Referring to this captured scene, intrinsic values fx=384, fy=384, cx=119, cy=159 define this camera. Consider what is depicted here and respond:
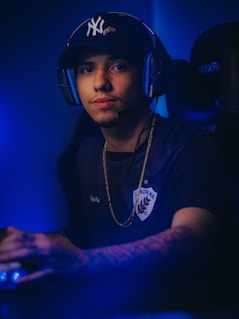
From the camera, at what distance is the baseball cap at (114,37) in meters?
1.29

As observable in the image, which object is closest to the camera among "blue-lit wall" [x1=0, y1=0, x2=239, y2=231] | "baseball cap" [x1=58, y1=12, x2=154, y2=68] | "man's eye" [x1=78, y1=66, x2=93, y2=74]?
"baseball cap" [x1=58, y1=12, x2=154, y2=68]

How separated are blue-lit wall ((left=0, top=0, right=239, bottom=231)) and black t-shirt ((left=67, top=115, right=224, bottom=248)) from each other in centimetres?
25

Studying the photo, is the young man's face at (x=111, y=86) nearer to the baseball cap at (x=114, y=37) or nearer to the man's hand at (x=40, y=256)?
the baseball cap at (x=114, y=37)

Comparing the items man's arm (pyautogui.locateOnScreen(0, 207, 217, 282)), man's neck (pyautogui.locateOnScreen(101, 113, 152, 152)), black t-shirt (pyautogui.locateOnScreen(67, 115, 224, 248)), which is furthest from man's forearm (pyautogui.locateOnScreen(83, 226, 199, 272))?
man's neck (pyautogui.locateOnScreen(101, 113, 152, 152))

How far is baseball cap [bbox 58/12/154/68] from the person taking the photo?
129 centimetres

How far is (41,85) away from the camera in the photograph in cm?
174

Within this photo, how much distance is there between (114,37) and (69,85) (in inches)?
10.2

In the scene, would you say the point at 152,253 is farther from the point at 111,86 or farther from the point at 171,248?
the point at 111,86

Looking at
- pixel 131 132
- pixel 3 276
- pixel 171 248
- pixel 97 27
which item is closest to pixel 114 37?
pixel 97 27

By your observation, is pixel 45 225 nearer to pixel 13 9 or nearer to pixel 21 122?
pixel 21 122

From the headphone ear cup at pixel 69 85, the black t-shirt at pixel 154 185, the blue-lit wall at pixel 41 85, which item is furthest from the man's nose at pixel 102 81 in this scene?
the blue-lit wall at pixel 41 85

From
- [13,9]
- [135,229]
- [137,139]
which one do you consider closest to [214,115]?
[137,139]

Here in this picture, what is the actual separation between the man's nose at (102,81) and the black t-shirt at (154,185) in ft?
0.82

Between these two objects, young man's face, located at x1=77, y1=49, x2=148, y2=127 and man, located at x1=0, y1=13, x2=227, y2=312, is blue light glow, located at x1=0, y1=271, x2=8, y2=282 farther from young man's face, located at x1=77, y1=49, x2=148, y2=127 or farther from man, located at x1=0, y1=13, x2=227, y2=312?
young man's face, located at x1=77, y1=49, x2=148, y2=127
